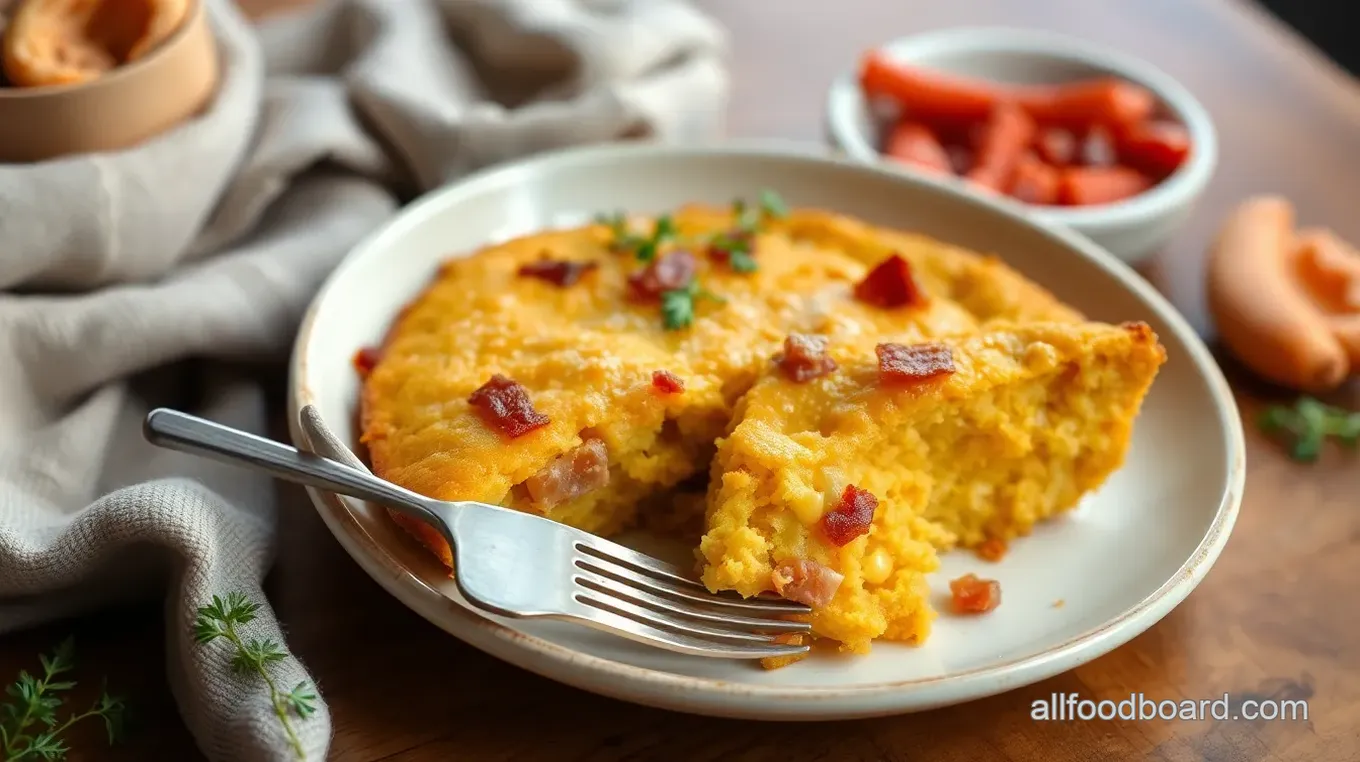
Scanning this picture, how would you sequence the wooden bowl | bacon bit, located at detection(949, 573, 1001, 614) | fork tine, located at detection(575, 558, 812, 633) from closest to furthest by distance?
fork tine, located at detection(575, 558, 812, 633) → bacon bit, located at detection(949, 573, 1001, 614) → the wooden bowl

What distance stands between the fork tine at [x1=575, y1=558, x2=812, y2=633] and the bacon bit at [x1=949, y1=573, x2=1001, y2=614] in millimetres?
562

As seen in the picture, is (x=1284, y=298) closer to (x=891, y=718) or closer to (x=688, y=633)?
(x=891, y=718)

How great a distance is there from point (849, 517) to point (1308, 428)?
204 cm

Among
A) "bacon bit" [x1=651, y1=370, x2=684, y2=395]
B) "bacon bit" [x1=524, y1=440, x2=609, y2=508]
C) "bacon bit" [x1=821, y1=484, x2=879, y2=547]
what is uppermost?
Result: "bacon bit" [x1=651, y1=370, x2=684, y2=395]

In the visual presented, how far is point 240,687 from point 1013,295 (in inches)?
104

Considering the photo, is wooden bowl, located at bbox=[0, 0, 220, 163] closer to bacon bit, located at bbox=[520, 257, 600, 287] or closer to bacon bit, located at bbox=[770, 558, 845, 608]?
bacon bit, located at bbox=[520, 257, 600, 287]

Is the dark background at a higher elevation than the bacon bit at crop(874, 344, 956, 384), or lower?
lower

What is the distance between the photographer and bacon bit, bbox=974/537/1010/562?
362cm

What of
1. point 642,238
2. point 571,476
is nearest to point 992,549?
point 571,476

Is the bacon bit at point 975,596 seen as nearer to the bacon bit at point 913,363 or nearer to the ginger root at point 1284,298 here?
the bacon bit at point 913,363

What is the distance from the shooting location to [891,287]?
3.85 meters

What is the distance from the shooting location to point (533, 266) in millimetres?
4000

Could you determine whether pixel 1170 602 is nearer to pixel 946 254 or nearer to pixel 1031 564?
pixel 1031 564

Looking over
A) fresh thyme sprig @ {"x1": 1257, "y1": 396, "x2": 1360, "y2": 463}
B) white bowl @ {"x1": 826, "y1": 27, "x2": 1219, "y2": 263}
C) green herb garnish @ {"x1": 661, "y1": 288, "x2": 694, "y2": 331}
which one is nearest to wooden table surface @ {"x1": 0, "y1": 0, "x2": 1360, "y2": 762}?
fresh thyme sprig @ {"x1": 1257, "y1": 396, "x2": 1360, "y2": 463}
